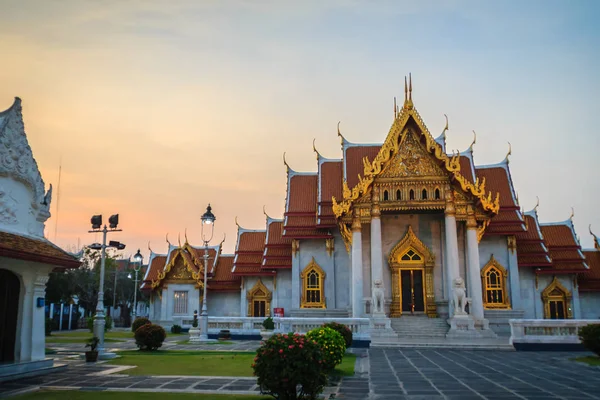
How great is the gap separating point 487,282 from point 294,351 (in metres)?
20.9

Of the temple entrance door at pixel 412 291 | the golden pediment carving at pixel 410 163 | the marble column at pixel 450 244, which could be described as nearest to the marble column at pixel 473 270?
the marble column at pixel 450 244

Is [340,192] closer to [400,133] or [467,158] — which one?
[400,133]

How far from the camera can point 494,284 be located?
26.7m

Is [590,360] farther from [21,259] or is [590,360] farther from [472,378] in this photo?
[21,259]

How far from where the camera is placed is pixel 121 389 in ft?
34.3

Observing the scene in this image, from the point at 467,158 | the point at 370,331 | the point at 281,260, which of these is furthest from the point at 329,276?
the point at 467,158

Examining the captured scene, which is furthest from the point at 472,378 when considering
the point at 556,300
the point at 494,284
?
the point at 556,300

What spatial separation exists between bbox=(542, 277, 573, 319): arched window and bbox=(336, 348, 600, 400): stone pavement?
1099 centimetres

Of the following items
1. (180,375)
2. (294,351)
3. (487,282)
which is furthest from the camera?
(487,282)

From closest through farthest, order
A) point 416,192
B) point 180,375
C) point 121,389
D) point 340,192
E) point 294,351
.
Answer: point 294,351, point 121,389, point 180,375, point 416,192, point 340,192

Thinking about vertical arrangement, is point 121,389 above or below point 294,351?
below

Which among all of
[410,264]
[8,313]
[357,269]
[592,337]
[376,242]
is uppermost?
[376,242]

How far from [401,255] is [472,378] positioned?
13744 millimetres

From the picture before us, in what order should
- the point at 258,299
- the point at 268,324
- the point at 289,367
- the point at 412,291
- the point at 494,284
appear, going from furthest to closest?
the point at 258,299 < the point at 494,284 < the point at 412,291 < the point at 268,324 < the point at 289,367
